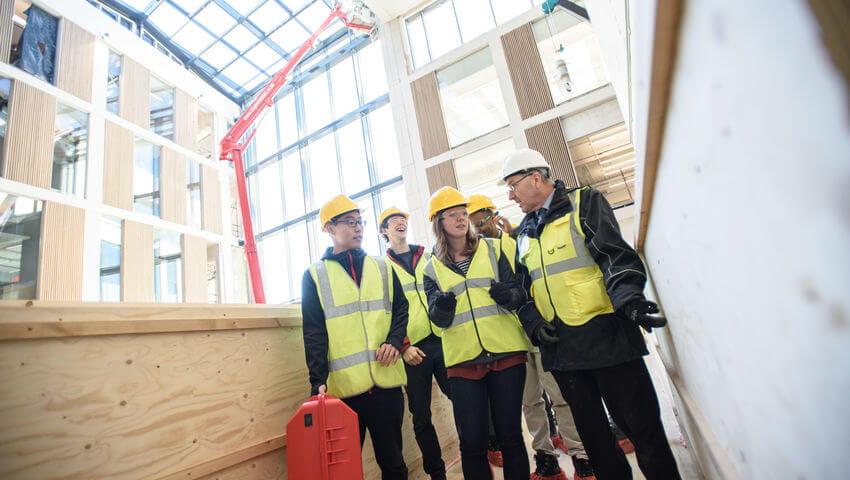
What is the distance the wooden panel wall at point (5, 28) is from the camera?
8789mm

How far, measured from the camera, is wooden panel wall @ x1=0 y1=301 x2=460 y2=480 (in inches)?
58.8

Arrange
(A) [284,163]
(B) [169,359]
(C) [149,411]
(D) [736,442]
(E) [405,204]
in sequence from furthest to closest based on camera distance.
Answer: (A) [284,163] < (E) [405,204] < (B) [169,359] < (C) [149,411] < (D) [736,442]

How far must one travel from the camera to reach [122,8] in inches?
493

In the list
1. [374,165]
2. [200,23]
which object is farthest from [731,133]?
[200,23]

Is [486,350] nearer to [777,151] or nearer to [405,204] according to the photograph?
[777,151]

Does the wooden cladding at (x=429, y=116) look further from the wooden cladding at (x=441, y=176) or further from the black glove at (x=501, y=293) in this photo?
the black glove at (x=501, y=293)

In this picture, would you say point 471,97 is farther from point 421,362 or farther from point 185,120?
point 421,362

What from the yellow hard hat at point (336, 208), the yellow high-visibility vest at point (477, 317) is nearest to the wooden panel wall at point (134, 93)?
the yellow hard hat at point (336, 208)

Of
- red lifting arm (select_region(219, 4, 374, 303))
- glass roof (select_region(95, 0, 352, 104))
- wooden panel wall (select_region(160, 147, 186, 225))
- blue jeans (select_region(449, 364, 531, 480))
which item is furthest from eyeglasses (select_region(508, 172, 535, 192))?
glass roof (select_region(95, 0, 352, 104))

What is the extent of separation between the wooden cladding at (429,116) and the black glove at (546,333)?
370 inches

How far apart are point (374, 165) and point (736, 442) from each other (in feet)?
41.3

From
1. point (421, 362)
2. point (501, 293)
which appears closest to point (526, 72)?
point (421, 362)

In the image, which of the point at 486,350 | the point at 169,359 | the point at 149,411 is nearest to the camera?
the point at 149,411

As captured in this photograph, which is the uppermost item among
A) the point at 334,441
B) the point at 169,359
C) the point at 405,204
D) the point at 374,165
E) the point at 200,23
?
the point at 200,23
